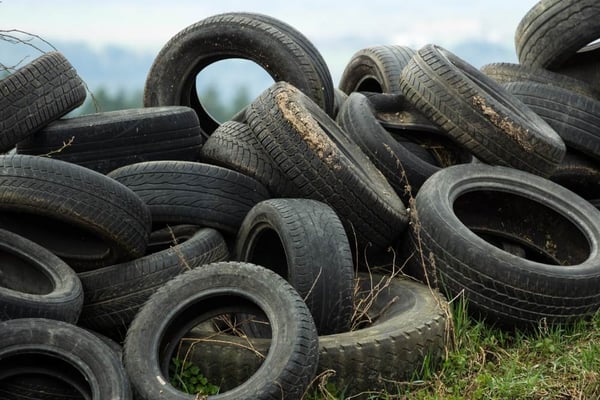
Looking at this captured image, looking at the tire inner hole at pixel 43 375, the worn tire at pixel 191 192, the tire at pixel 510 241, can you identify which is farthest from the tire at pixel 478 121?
the tire inner hole at pixel 43 375

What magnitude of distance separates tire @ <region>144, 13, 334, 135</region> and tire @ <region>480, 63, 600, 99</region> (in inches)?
70.0

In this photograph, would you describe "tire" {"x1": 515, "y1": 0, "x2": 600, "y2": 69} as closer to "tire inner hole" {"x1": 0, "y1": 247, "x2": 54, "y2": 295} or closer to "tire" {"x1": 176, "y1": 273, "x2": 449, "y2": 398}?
"tire" {"x1": 176, "y1": 273, "x2": 449, "y2": 398}

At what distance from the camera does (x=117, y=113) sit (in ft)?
26.3

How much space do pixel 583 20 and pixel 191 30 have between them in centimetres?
370

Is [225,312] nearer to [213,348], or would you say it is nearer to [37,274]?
[213,348]

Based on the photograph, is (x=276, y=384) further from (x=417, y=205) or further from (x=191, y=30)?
(x=191, y=30)

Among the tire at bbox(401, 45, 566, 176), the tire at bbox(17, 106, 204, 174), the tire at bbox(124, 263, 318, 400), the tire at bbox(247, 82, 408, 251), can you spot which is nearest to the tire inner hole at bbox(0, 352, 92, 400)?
the tire at bbox(124, 263, 318, 400)

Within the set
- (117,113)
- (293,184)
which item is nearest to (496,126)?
(293,184)

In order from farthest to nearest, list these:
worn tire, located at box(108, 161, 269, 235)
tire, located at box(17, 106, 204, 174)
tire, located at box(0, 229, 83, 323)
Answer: tire, located at box(17, 106, 204, 174)
worn tire, located at box(108, 161, 269, 235)
tire, located at box(0, 229, 83, 323)

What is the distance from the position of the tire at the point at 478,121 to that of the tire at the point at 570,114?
66 centimetres

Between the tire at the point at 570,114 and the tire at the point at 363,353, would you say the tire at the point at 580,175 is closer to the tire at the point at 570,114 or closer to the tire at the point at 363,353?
the tire at the point at 570,114

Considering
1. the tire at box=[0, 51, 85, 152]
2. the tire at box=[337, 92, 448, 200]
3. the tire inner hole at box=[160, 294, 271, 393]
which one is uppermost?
the tire at box=[0, 51, 85, 152]

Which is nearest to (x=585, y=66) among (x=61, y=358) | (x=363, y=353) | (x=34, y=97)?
(x=363, y=353)

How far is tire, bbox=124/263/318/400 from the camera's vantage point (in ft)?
16.1
